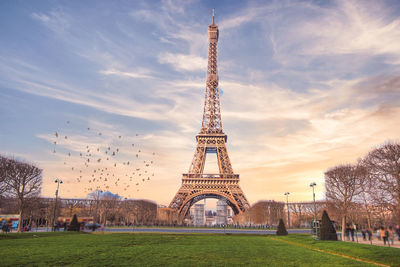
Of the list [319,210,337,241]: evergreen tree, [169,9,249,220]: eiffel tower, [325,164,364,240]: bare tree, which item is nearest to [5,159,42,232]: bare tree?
[169,9,249,220]: eiffel tower

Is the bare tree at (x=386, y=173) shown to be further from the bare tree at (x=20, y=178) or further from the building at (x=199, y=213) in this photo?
the building at (x=199, y=213)

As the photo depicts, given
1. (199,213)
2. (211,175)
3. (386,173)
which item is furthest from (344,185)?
(199,213)

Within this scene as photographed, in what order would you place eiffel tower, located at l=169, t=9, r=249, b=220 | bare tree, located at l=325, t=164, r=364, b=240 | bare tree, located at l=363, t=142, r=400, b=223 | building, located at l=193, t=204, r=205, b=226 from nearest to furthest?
bare tree, located at l=363, t=142, r=400, b=223 < bare tree, located at l=325, t=164, r=364, b=240 < eiffel tower, located at l=169, t=9, r=249, b=220 < building, located at l=193, t=204, r=205, b=226

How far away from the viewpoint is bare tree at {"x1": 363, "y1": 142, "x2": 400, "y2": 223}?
31830mm

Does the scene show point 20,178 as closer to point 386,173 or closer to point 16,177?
point 16,177

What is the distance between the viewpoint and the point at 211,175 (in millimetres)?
65812

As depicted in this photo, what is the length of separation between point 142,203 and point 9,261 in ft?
216

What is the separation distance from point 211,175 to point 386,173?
3870 centimetres

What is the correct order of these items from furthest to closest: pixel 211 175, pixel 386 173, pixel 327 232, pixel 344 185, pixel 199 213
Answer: pixel 199 213 → pixel 211 175 → pixel 344 185 → pixel 386 173 → pixel 327 232

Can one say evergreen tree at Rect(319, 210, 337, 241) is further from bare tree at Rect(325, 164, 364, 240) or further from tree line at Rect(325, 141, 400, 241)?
bare tree at Rect(325, 164, 364, 240)

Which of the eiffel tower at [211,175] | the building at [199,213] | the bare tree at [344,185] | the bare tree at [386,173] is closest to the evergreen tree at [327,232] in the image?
the bare tree at [386,173]

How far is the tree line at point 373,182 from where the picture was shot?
105 ft

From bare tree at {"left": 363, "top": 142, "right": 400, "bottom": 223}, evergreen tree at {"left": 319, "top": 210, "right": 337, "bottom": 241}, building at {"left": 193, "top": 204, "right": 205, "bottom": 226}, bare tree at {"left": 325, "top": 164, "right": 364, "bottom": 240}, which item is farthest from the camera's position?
building at {"left": 193, "top": 204, "right": 205, "bottom": 226}

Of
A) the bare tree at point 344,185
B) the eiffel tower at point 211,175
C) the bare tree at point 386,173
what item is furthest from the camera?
the eiffel tower at point 211,175
